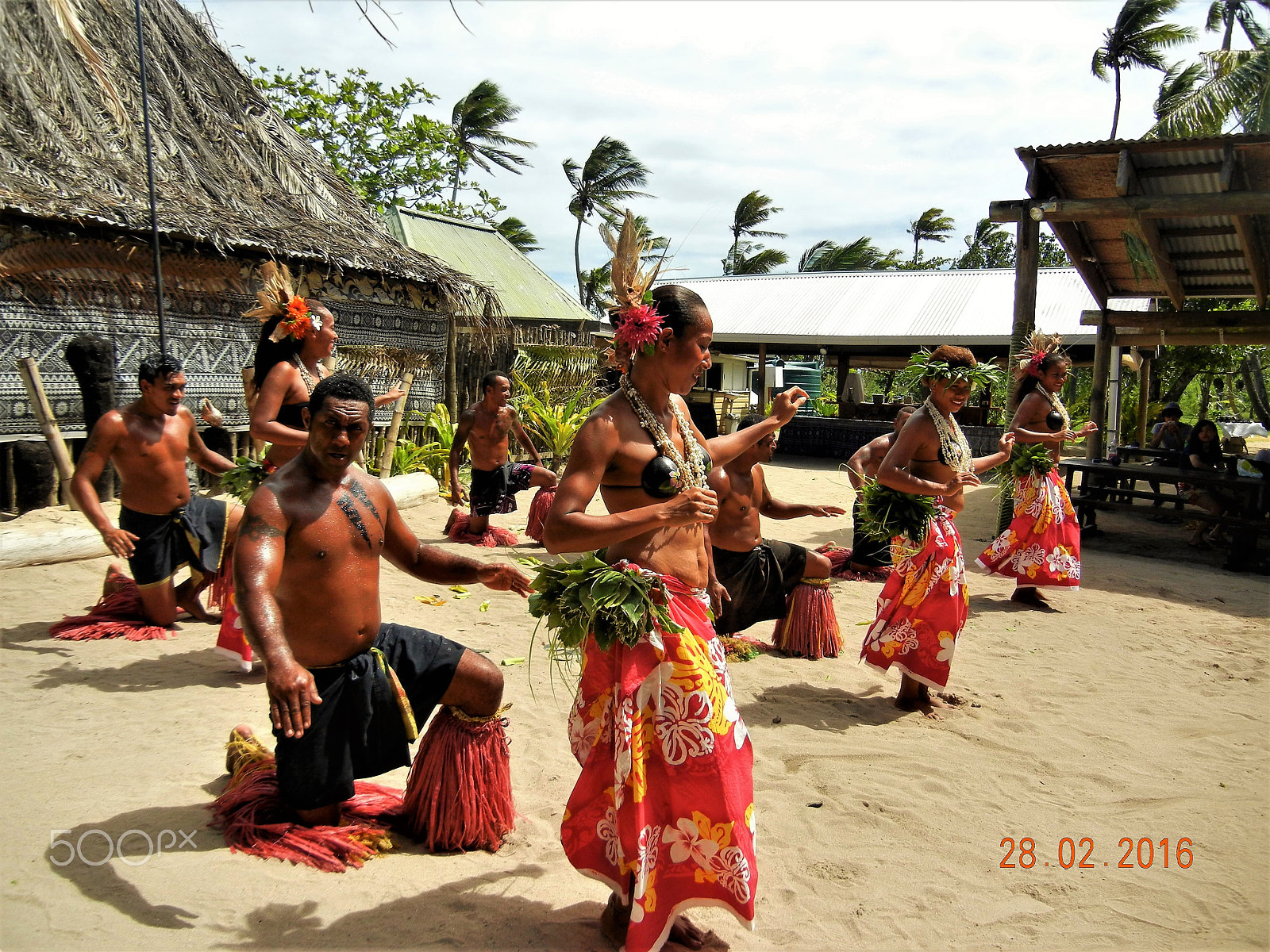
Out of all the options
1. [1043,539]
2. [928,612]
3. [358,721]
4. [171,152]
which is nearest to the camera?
[358,721]

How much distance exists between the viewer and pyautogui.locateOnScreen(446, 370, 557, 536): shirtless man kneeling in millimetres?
8742

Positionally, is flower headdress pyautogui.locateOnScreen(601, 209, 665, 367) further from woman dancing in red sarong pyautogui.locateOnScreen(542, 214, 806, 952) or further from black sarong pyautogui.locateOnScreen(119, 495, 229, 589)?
black sarong pyautogui.locateOnScreen(119, 495, 229, 589)

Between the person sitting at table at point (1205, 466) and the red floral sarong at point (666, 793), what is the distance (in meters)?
9.68

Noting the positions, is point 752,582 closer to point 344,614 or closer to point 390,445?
point 344,614

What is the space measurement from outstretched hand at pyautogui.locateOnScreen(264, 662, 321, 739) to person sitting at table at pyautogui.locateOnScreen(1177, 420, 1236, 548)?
10.6 m

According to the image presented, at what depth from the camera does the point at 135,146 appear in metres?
9.91

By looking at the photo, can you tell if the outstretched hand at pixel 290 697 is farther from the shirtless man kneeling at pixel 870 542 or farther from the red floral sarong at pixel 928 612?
the shirtless man kneeling at pixel 870 542

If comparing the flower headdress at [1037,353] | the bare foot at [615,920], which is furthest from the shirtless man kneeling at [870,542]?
the bare foot at [615,920]

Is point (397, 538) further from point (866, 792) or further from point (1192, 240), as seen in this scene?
point (1192, 240)

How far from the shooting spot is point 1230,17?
2536 cm

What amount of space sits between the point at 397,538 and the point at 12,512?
7.33 metres

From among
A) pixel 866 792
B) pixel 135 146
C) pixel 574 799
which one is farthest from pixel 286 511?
pixel 135 146

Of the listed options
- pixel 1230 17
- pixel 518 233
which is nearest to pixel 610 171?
pixel 518 233
